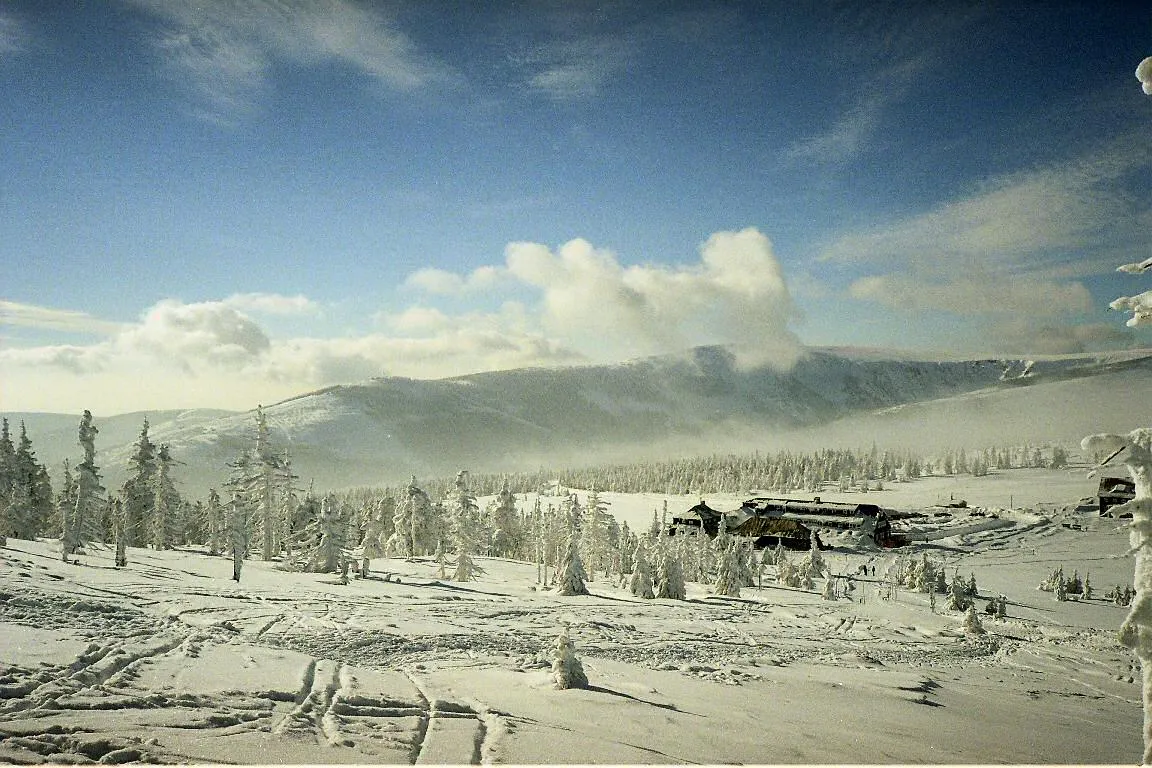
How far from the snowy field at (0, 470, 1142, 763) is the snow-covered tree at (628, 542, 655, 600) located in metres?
6.59

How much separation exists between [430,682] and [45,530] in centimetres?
7086

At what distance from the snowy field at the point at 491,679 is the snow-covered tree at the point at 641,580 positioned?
6.59 metres

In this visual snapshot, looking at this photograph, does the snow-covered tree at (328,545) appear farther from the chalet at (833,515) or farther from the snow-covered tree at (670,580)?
the chalet at (833,515)

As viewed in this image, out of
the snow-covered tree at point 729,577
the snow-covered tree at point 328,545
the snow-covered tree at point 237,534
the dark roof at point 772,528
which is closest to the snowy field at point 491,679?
the snow-covered tree at point 237,534

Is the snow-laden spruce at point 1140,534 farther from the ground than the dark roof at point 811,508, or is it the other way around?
the snow-laden spruce at point 1140,534

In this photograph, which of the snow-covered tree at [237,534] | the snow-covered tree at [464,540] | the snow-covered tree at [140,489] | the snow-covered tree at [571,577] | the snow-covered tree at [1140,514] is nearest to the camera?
the snow-covered tree at [1140,514]

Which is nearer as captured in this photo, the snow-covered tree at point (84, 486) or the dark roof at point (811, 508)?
the snow-covered tree at point (84, 486)

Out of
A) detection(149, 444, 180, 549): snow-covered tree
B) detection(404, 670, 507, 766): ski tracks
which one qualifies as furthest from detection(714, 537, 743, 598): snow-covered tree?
detection(149, 444, 180, 549): snow-covered tree

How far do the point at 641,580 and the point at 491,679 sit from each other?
3563cm

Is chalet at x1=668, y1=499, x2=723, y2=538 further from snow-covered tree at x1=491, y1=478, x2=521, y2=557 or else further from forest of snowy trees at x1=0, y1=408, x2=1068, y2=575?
forest of snowy trees at x1=0, y1=408, x2=1068, y2=575

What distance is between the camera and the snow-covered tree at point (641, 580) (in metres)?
50.5

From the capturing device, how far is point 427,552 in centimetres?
8525

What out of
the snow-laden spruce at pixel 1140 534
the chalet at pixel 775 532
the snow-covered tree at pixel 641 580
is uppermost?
the snow-laden spruce at pixel 1140 534

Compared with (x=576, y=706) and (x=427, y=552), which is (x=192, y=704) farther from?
(x=427, y=552)
